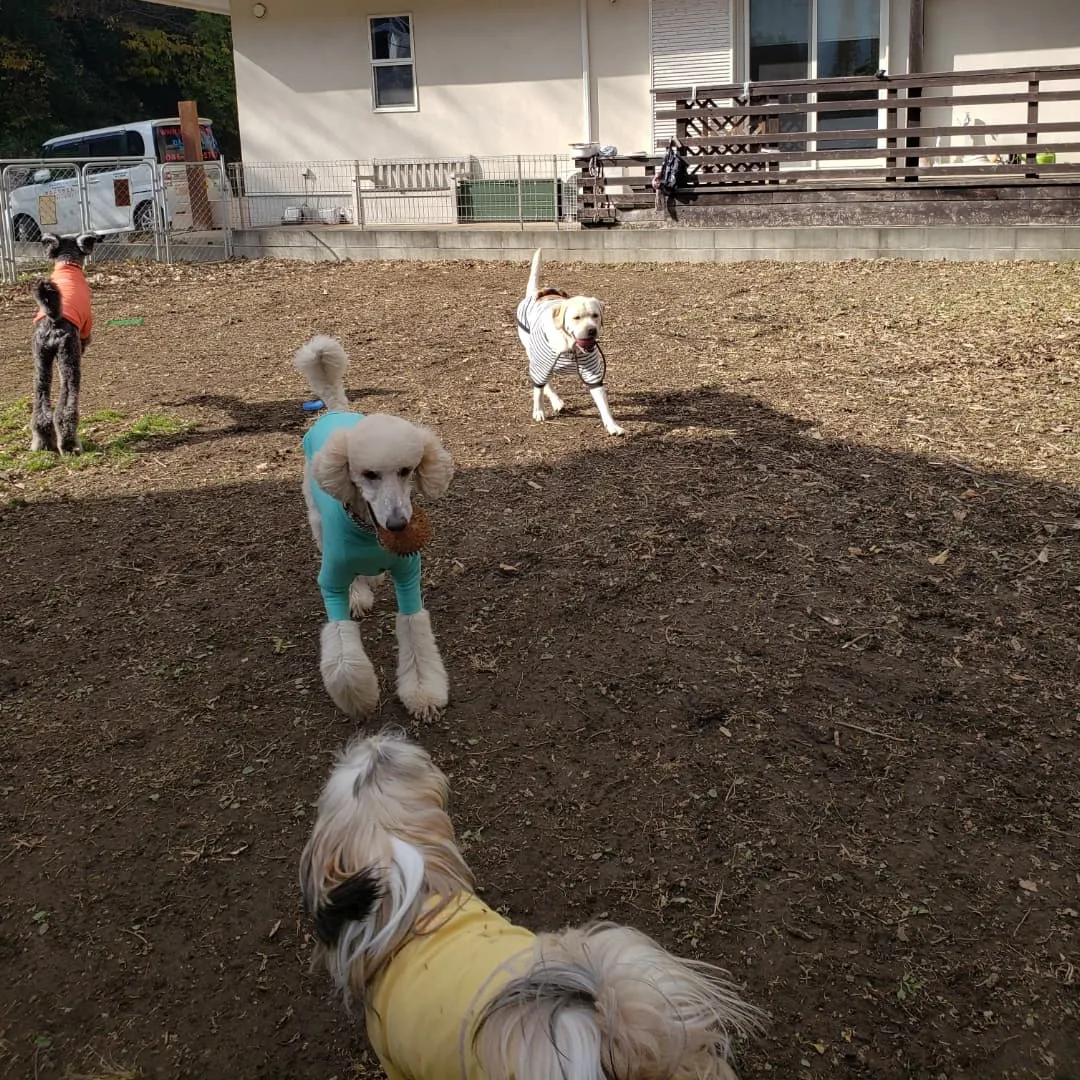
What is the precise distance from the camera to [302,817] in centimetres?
308

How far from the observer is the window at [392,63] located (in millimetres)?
15977

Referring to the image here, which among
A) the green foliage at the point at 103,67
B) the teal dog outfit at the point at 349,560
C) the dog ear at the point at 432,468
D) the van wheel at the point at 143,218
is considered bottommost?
the teal dog outfit at the point at 349,560

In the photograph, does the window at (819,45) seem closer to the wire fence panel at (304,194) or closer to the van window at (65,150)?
the wire fence panel at (304,194)

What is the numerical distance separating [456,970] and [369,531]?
1864mm

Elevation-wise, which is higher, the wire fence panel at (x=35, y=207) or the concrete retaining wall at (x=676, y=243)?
the wire fence panel at (x=35, y=207)

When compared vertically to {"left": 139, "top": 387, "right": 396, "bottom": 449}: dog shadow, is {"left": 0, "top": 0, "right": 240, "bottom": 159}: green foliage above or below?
above

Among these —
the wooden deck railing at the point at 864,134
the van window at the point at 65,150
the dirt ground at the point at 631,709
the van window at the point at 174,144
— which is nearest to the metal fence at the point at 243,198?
the wooden deck railing at the point at 864,134

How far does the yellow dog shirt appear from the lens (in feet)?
5.24

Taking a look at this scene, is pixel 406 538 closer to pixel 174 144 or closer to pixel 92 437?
pixel 92 437

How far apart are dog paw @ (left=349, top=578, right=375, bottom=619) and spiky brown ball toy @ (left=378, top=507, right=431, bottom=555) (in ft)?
3.39

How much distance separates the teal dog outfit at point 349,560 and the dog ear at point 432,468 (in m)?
0.23

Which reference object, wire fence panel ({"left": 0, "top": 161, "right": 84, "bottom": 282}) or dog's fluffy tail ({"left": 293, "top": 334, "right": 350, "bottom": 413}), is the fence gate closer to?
wire fence panel ({"left": 0, "top": 161, "right": 84, "bottom": 282})

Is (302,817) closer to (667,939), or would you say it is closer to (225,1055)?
(225,1055)

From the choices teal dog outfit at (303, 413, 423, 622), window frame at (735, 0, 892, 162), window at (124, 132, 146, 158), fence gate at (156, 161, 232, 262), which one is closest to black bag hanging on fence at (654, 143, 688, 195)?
window frame at (735, 0, 892, 162)
